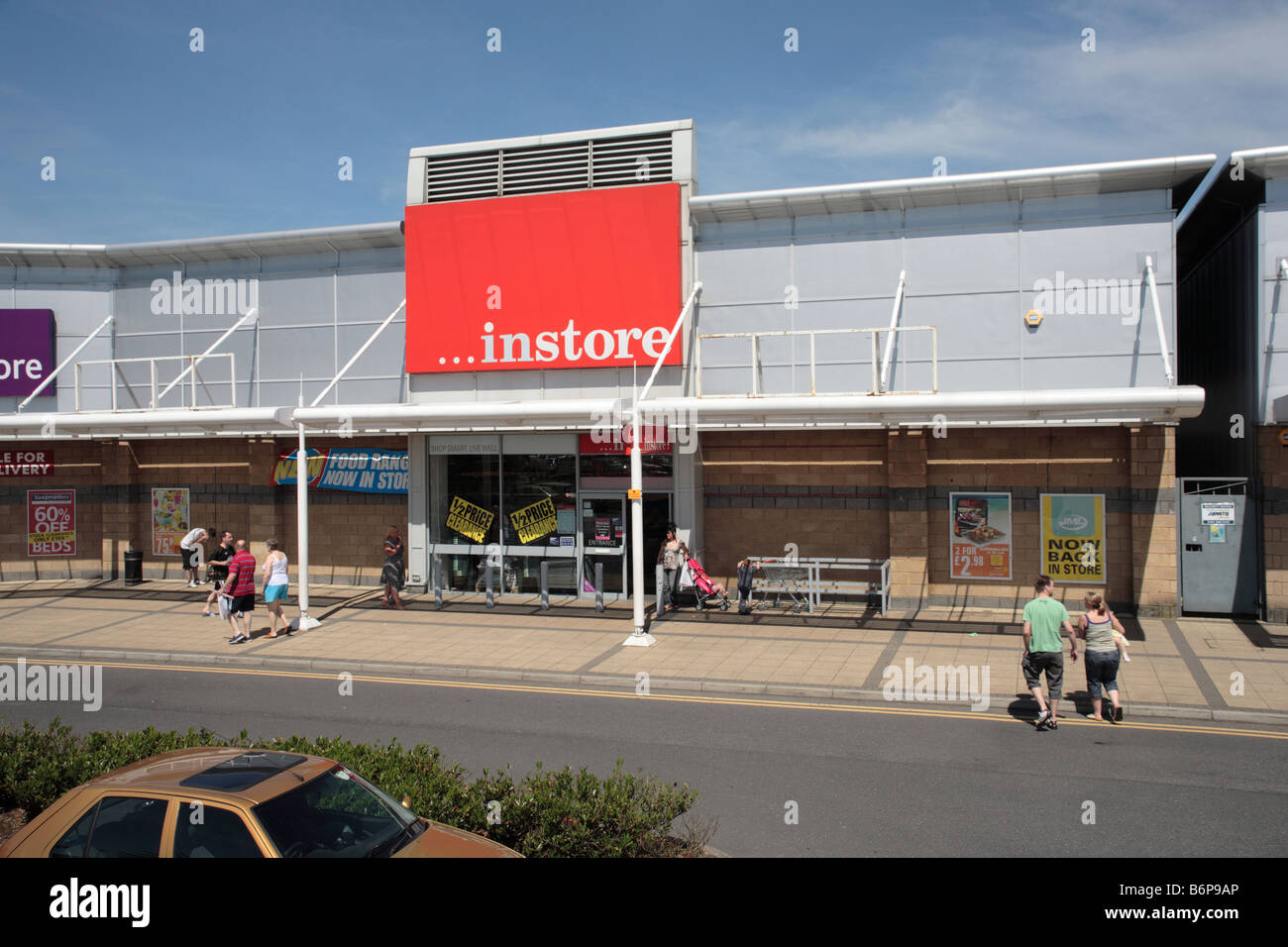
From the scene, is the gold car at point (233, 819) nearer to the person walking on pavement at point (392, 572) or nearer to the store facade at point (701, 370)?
the store facade at point (701, 370)

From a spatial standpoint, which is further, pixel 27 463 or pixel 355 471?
pixel 27 463

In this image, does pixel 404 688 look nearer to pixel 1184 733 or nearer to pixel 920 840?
pixel 920 840

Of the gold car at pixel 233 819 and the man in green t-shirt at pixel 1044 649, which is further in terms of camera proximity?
the man in green t-shirt at pixel 1044 649

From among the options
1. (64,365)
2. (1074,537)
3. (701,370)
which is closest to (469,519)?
(701,370)

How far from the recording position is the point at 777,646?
14.3m

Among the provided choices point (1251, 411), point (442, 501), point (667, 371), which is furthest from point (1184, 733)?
point (442, 501)

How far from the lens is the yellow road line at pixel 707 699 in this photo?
1011 cm

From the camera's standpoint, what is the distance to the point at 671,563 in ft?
55.6

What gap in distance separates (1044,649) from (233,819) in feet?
27.7

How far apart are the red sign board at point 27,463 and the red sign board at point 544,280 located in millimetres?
9966

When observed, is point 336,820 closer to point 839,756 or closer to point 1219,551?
point 839,756

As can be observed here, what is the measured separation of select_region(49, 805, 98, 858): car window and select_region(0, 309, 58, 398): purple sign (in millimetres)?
20223

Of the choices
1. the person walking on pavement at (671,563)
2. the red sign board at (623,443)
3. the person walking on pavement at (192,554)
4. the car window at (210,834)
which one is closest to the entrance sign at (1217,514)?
the person walking on pavement at (671,563)

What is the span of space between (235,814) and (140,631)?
43.7 feet
